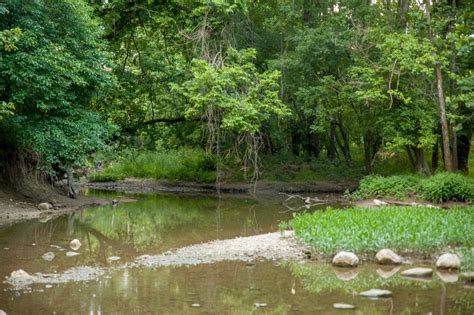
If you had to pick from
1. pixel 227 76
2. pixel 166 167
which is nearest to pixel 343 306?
pixel 227 76

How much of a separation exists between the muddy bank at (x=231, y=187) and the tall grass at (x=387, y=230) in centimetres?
1419

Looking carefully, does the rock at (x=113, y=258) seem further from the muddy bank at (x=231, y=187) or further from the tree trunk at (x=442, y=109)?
the muddy bank at (x=231, y=187)

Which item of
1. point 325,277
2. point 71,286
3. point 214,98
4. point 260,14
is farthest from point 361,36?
point 71,286

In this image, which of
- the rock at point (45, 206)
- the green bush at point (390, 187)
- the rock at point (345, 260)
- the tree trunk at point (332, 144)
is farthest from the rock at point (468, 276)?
the tree trunk at point (332, 144)

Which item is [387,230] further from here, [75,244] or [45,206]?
[45,206]

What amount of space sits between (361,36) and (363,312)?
722 inches

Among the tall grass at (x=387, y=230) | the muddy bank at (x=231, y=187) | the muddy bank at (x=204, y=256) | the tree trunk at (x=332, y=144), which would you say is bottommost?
the muddy bank at (x=231, y=187)

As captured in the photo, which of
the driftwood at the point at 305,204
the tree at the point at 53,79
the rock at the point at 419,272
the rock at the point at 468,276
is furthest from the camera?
the driftwood at the point at 305,204

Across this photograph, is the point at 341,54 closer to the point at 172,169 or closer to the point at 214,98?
the point at 214,98

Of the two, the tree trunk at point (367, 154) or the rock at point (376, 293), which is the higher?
the tree trunk at point (367, 154)

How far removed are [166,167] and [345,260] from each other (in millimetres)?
25088

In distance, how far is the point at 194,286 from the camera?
8.62 metres

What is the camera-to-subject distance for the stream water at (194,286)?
7.35 meters

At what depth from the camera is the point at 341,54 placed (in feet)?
81.3
